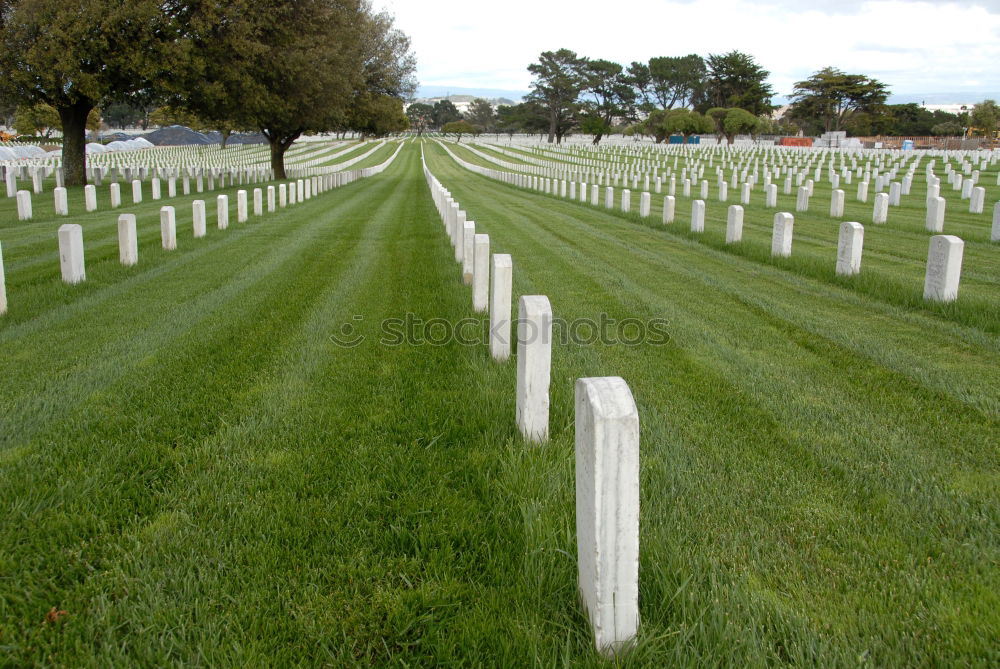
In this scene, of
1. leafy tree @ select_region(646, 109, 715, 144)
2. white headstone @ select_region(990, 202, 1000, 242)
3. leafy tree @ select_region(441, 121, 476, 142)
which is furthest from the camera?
leafy tree @ select_region(441, 121, 476, 142)

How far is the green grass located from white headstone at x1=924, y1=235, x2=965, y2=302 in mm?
614

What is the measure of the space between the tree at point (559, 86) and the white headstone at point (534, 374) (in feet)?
429

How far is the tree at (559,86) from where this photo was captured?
433 feet

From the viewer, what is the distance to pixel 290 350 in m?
6.86

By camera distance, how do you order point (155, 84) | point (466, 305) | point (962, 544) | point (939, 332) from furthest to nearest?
point (155, 84) < point (466, 305) < point (939, 332) < point (962, 544)

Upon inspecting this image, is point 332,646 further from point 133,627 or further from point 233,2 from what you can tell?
point 233,2

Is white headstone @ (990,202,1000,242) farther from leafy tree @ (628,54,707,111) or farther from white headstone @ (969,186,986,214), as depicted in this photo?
leafy tree @ (628,54,707,111)

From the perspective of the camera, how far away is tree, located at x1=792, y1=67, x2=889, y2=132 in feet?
324

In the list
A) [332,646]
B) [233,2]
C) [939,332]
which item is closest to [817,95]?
[233,2]

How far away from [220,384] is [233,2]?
27.5m

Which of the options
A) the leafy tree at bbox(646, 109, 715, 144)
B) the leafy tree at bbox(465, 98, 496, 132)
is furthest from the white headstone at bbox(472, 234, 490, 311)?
the leafy tree at bbox(465, 98, 496, 132)

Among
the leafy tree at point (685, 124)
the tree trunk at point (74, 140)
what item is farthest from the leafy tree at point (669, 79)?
the tree trunk at point (74, 140)

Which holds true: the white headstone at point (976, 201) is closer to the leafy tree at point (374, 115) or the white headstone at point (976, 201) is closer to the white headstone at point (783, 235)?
the white headstone at point (783, 235)

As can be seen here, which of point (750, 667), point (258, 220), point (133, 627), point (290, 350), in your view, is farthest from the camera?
point (258, 220)
